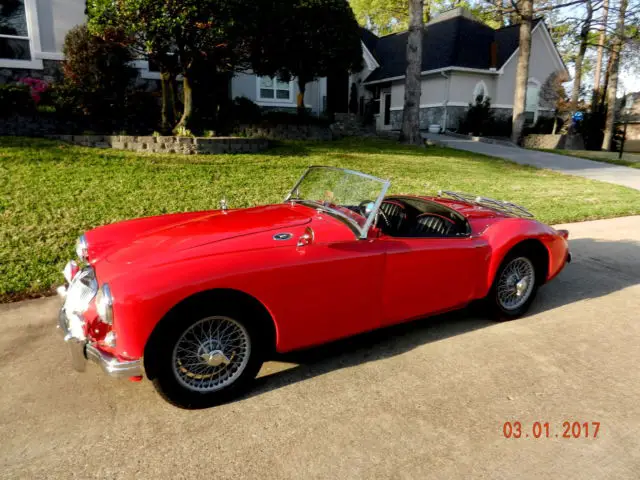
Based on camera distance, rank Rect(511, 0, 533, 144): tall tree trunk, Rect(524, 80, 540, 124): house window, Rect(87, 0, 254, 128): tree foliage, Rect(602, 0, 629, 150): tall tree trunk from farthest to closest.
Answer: Rect(524, 80, 540, 124): house window → Rect(602, 0, 629, 150): tall tree trunk → Rect(511, 0, 533, 144): tall tree trunk → Rect(87, 0, 254, 128): tree foliage

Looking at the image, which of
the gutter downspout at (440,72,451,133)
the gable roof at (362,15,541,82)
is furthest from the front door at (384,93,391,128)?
the gutter downspout at (440,72,451,133)

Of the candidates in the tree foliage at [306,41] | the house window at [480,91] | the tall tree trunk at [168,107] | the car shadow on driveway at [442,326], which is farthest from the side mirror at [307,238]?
the house window at [480,91]

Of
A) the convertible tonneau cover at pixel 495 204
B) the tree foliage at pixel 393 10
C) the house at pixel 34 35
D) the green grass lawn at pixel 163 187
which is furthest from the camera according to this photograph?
the tree foliage at pixel 393 10

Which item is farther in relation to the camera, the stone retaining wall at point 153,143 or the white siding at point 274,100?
the white siding at point 274,100

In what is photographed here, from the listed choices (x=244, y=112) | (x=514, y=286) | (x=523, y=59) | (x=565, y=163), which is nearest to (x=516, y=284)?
(x=514, y=286)

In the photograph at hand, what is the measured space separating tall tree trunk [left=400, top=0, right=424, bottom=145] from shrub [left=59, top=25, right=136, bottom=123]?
9.23 m

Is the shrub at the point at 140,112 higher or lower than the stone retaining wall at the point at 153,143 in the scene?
higher

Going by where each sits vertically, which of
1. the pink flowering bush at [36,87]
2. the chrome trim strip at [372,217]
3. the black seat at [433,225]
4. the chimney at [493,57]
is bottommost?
the black seat at [433,225]

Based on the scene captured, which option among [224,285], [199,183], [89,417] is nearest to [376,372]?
[224,285]

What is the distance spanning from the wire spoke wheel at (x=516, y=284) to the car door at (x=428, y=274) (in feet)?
1.17

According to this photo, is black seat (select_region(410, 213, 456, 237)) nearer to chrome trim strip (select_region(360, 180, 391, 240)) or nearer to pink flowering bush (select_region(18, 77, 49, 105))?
chrome trim strip (select_region(360, 180, 391, 240))

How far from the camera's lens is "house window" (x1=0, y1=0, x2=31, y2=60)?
44.6 feet

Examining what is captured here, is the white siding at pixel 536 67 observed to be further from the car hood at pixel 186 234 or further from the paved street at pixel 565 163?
the car hood at pixel 186 234

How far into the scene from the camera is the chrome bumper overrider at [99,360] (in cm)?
250
